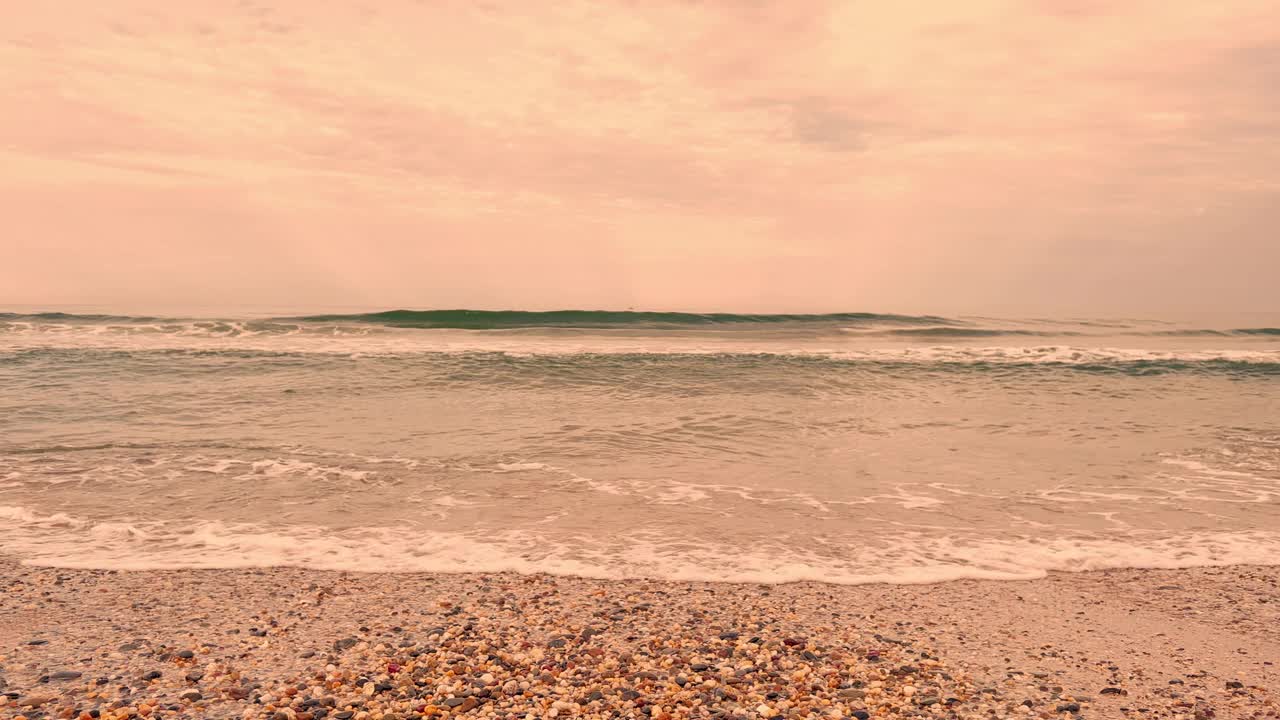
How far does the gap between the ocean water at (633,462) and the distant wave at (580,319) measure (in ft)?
32.3

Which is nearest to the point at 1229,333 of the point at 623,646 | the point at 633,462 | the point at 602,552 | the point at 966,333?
the point at 966,333

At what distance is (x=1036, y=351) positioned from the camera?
78.1ft

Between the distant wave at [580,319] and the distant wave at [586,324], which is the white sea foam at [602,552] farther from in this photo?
the distant wave at [580,319]

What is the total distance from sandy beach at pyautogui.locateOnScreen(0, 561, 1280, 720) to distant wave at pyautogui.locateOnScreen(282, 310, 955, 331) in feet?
85.1

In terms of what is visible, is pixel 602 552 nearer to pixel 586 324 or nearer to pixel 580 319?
pixel 586 324

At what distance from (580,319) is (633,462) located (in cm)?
2454

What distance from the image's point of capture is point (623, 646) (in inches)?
168

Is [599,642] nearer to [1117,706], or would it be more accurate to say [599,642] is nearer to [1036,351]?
[1117,706]

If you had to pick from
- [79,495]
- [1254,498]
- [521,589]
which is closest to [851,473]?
[1254,498]

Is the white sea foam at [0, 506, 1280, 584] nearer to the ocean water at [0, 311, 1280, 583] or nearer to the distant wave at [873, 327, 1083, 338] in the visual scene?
the ocean water at [0, 311, 1280, 583]

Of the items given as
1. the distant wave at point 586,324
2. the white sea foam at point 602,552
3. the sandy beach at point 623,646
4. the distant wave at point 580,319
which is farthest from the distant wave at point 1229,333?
the sandy beach at point 623,646

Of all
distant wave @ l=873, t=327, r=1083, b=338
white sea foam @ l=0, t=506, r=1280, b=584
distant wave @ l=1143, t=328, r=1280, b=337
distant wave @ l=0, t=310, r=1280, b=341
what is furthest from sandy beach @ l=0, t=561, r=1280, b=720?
distant wave @ l=1143, t=328, r=1280, b=337

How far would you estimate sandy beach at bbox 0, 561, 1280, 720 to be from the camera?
3.62 meters

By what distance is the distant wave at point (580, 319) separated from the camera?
1230 inches
